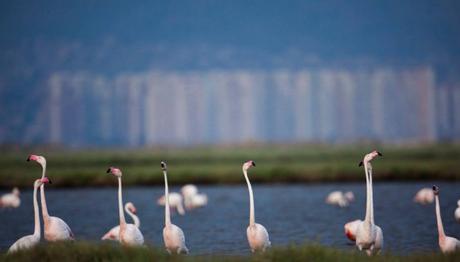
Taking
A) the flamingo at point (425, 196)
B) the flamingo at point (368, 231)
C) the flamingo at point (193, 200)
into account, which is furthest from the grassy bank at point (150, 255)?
the flamingo at point (193, 200)

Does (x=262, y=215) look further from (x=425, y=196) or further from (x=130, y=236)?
(x=130, y=236)

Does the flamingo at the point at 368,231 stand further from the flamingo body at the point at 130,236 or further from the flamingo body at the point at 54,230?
the flamingo body at the point at 54,230

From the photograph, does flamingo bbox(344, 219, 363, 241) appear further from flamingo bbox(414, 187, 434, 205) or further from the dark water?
flamingo bbox(414, 187, 434, 205)

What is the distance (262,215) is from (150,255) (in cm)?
1436

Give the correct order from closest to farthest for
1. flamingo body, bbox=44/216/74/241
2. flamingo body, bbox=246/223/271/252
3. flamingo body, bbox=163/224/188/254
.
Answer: flamingo body, bbox=246/223/271/252 < flamingo body, bbox=163/224/188/254 < flamingo body, bbox=44/216/74/241

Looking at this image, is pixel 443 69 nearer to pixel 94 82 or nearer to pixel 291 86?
pixel 291 86

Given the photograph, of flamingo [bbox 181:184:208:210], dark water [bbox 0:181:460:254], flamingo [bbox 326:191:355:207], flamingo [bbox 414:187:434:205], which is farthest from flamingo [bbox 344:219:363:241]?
flamingo [bbox 181:184:208:210]

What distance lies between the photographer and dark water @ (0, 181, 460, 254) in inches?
886

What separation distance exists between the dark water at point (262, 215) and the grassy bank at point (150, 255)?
3.79 m

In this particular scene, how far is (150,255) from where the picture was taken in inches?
624

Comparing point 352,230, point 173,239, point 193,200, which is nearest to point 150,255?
point 173,239

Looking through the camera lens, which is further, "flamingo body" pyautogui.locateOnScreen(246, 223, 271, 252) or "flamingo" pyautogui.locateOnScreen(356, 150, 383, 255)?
"flamingo body" pyautogui.locateOnScreen(246, 223, 271, 252)

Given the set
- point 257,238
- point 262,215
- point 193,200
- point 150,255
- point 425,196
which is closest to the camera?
point 150,255

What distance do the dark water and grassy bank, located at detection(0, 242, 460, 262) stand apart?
379 cm
